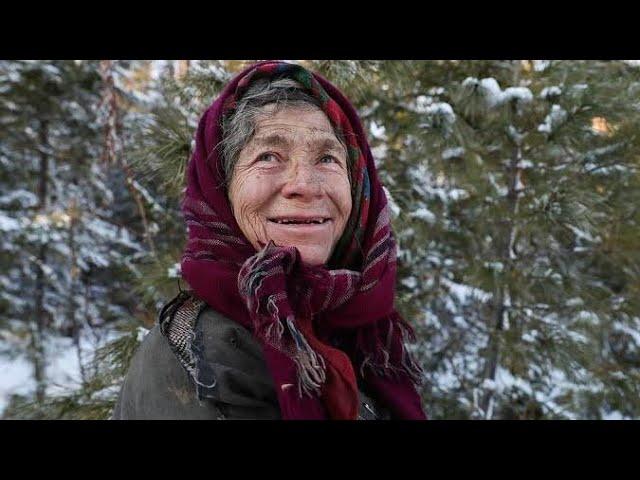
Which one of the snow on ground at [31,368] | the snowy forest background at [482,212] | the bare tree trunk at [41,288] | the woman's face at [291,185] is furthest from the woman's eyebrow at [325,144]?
the bare tree trunk at [41,288]

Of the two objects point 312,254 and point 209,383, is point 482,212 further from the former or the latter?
point 209,383

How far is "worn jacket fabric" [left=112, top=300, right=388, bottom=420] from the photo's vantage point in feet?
3.72

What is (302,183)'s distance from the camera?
1.33 metres

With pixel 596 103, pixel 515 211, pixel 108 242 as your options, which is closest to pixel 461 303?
pixel 515 211

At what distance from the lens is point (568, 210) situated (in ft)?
9.04

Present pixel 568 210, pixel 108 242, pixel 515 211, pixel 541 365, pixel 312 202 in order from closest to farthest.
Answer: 1. pixel 312 202
2. pixel 568 210
3. pixel 515 211
4. pixel 541 365
5. pixel 108 242

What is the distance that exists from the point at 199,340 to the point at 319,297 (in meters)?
0.33

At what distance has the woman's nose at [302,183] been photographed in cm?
133

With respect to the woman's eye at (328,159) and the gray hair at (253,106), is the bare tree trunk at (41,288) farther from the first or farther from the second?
the woman's eye at (328,159)

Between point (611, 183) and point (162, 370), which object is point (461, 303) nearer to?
point (611, 183)

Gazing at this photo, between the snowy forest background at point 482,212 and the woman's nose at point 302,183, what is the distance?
109 cm

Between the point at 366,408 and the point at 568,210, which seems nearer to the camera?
the point at 366,408

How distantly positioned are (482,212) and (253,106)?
2.50m

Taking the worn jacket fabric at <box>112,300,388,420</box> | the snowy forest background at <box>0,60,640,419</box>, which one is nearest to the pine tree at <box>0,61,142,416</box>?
the snowy forest background at <box>0,60,640,419</box>
